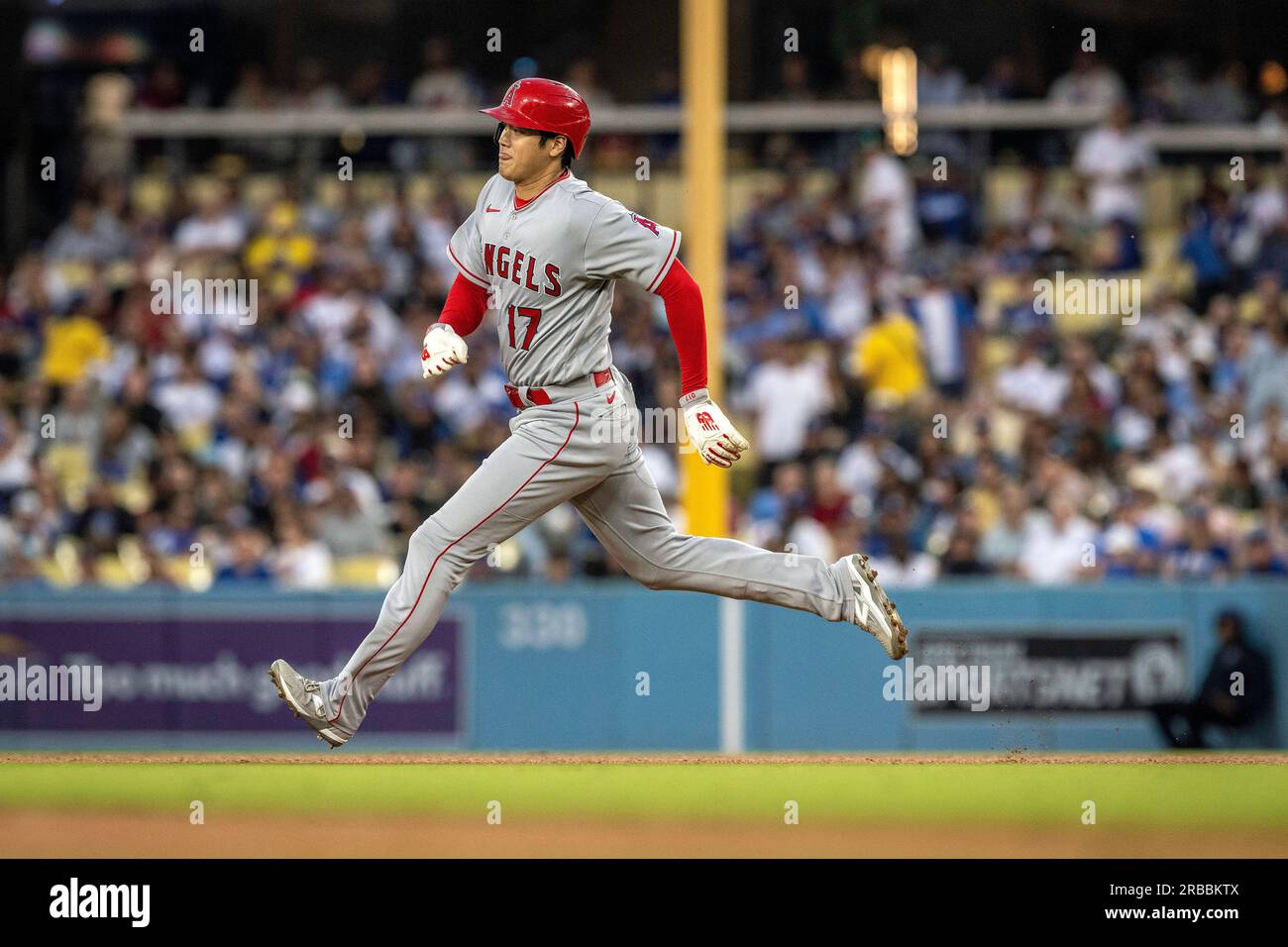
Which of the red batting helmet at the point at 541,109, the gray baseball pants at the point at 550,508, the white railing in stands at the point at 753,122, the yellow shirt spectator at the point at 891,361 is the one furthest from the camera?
the white railing in stands at the point at 753,122

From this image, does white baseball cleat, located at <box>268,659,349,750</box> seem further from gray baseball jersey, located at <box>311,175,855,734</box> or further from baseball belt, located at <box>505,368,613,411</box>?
baseball belt, located at <box>505,368,613,411</box>

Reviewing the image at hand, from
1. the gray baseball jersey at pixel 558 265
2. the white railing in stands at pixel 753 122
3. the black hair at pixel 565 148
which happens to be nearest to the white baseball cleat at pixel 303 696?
the gray baseball jersey at pixel 558 265

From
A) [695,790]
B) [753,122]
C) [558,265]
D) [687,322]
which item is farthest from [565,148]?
[753,122]

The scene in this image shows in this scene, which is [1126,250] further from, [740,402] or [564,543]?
[564,543]

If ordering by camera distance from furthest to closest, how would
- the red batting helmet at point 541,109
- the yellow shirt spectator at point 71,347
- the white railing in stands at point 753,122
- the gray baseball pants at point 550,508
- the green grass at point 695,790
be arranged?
the white railing in stands at point 753,122 < the yellow shirt spectator at point 71,347 < the green grass at point 695,790 < the gray baseball pants at point 550,508 < the red batting helmet at point 541,109

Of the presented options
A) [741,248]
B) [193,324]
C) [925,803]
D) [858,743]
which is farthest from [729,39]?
[925,803]

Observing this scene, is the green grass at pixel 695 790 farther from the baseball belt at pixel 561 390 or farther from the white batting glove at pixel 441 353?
the white batting glove at pixel 441 353

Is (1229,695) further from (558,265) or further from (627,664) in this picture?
(558,265)
